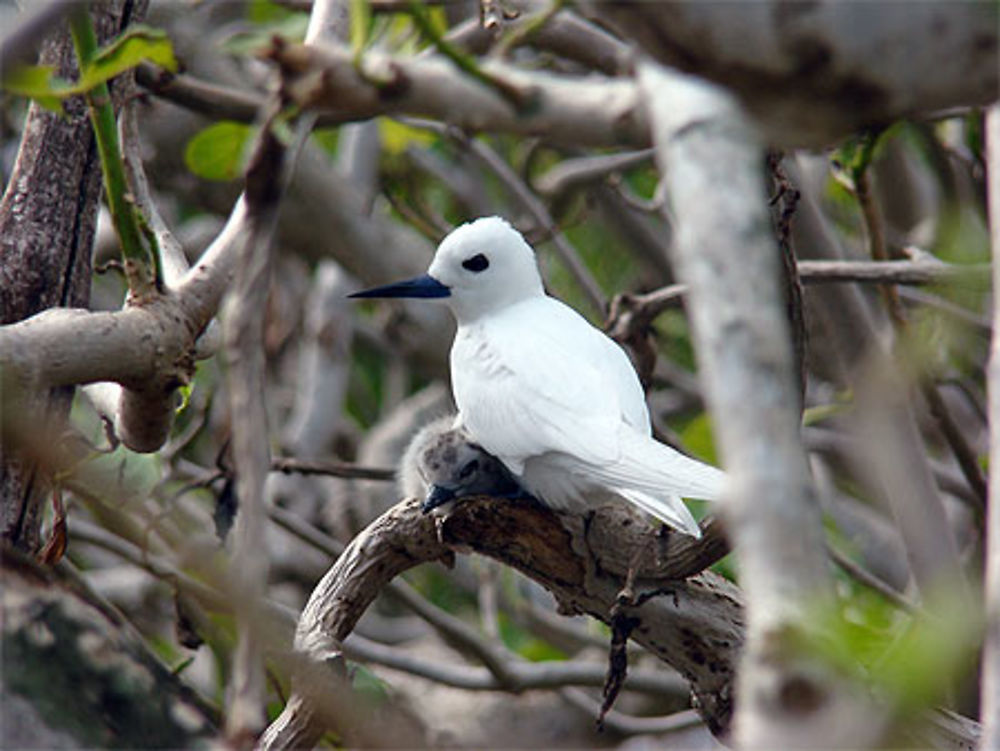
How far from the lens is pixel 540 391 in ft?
8.68

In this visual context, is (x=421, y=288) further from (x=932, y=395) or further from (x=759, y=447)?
(x=759, y=447)

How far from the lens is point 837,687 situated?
99 centimetres

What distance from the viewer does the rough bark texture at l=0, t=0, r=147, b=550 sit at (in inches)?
93.4

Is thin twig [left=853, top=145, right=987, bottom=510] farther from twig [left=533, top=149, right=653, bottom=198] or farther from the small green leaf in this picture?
the small green leaf

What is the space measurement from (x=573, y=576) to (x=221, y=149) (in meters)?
1.45

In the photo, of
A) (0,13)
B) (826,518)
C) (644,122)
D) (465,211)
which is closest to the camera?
(644,122)

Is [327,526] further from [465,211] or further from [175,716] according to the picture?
[175,716]

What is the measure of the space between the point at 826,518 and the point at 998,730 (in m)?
3.36

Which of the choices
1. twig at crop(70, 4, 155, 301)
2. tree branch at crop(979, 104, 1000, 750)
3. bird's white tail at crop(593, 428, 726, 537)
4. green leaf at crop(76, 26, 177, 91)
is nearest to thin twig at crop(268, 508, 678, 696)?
bird's white tail at crop(593, 428, 726, 537)

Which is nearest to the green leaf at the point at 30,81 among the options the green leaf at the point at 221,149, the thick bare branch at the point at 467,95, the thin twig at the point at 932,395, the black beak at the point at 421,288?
the thick bare branch at the point at 467,95

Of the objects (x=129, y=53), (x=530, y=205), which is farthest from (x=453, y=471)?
(x=530, y=205)

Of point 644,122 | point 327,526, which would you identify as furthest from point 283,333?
point 644,122

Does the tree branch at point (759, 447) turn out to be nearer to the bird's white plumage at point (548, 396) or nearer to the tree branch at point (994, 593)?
the tree branch at point (994, 593)

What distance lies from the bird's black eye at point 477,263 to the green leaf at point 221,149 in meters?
0.60
